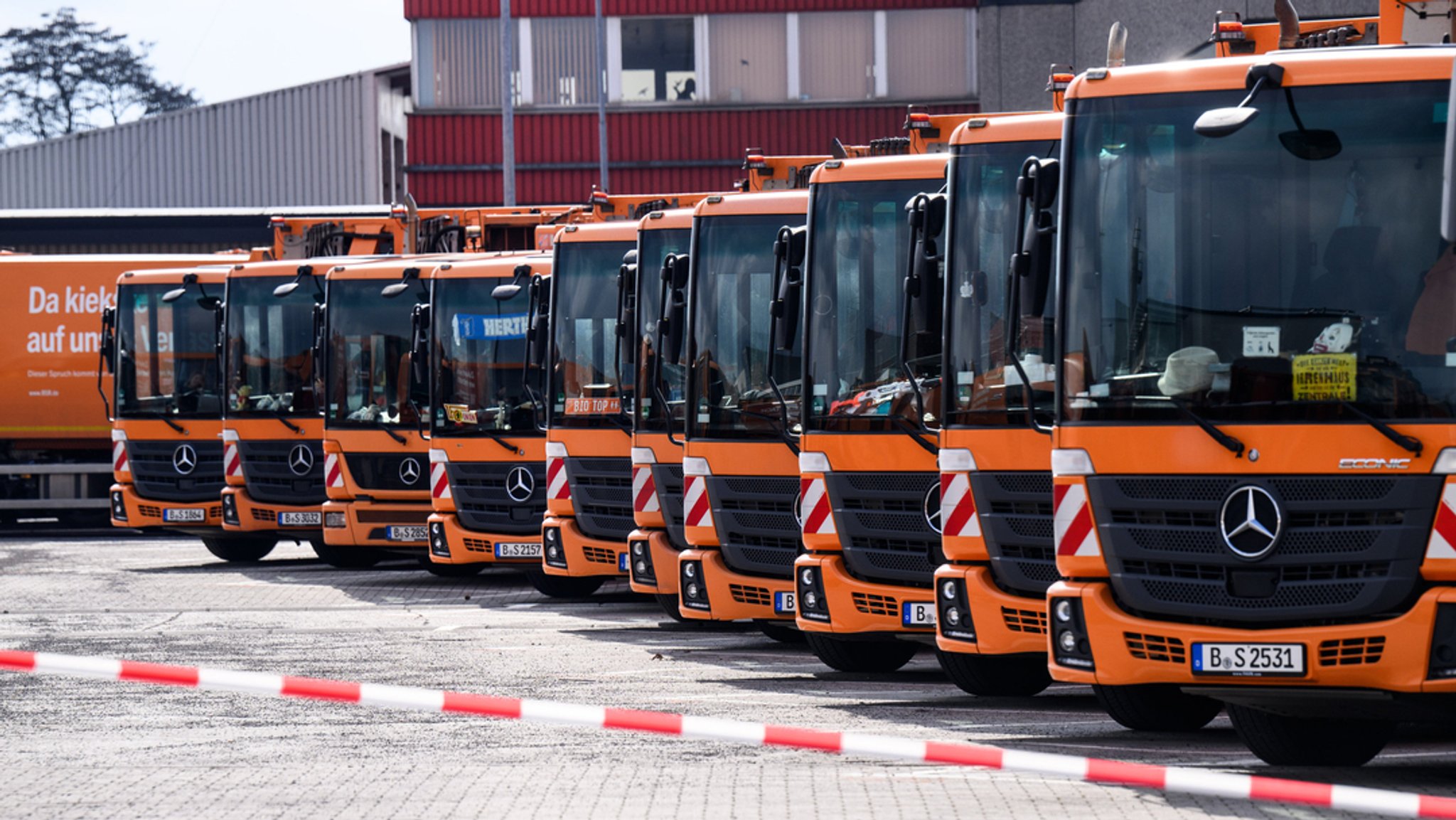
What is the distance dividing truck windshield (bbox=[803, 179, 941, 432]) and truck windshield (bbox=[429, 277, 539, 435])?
8286 millimetres

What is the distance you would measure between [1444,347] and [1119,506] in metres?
1.41

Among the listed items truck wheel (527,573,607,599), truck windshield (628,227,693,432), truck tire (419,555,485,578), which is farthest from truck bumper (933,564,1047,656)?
truck tire (419,555,485,578)

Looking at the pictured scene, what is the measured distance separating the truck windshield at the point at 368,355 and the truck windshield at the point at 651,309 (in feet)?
20.3

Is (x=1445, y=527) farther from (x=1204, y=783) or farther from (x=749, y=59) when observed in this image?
(x=749, y=59)

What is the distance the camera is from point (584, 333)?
63.0ft

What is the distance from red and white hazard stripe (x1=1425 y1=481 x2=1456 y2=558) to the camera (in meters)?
8.81

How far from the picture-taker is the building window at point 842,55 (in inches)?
1881

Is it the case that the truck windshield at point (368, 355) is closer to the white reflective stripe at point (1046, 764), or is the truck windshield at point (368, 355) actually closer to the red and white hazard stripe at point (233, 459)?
the red and white hazard stripe at point (233, 459)

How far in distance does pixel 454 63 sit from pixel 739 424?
3445 cm

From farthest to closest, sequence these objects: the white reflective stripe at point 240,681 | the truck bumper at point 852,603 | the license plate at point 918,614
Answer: the truck bumper at point 852,603, the license plate at point 918,614, the white reflective stripe at point 240,681

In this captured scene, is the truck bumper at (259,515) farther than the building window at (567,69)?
No

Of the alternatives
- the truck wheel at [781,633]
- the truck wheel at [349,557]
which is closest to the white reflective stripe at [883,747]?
the truck wheel at [781,633]

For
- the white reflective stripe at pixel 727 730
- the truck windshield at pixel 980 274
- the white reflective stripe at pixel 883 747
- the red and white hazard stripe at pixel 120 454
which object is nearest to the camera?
the white reflective stripe at pixel 883 747

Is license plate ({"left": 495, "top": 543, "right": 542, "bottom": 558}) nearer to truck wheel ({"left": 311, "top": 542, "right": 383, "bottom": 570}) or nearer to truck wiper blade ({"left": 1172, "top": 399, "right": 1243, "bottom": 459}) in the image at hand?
truck wheel ({"left": 311, "top": 542, "right": 383, "bottom": 570})
